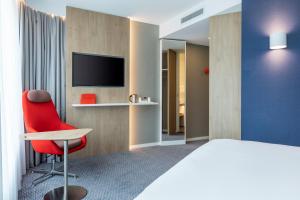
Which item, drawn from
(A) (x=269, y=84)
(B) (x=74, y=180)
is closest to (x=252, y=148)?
(A) (x=269, y=84)

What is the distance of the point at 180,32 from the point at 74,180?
11.0ft

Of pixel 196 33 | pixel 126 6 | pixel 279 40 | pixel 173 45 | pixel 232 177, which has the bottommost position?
pixel 232 177

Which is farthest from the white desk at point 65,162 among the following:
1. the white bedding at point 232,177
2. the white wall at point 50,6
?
the white wall at point 50,6

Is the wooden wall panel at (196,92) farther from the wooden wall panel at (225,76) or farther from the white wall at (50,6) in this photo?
the white wall at (50,6)

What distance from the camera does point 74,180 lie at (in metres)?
2.99

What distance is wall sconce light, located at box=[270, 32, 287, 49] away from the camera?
262 centimetres

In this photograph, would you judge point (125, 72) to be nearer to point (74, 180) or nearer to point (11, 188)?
point (74, 180)

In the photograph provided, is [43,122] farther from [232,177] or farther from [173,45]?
[173,45]

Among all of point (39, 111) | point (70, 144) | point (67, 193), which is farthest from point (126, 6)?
point (67, 193)

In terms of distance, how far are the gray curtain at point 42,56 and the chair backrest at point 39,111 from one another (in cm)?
39

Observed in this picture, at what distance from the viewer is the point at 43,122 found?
3381 millimetres

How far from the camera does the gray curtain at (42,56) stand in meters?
3.50

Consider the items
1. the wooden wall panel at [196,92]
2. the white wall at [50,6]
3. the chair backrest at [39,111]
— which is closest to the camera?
the chair backrest at [39,111]

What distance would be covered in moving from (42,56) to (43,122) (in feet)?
3.66
